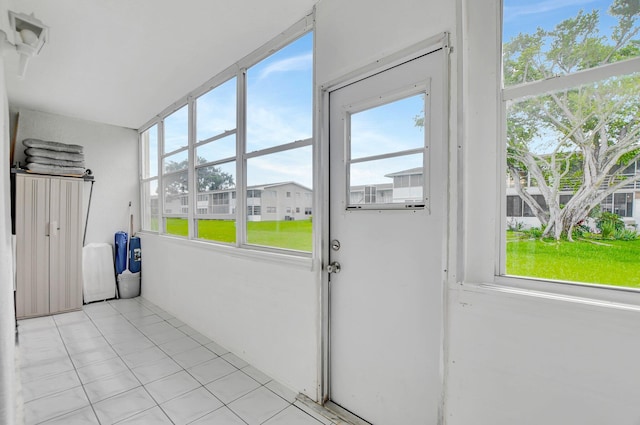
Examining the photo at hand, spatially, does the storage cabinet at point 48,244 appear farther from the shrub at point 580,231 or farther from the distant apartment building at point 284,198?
the shrub at point 580,231

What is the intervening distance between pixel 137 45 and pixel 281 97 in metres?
1.33

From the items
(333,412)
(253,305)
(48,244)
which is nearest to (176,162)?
(48,244)

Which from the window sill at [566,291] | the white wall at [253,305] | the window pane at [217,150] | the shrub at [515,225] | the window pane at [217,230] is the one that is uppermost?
the window pane at [217,150]

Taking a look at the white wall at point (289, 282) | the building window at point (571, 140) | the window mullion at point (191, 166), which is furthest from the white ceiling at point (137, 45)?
the building window at point (571, 140)

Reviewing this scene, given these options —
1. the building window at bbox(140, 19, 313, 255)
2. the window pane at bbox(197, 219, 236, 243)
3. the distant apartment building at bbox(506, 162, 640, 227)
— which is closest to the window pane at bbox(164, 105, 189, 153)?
the building window at bbox(140, 19, 313, 255)

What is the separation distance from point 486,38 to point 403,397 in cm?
192

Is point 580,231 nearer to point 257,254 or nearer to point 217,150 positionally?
point 257,254

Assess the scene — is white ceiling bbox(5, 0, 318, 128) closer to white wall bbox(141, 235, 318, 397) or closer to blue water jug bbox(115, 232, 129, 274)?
white wall bbox(141, 235, 318, 397)

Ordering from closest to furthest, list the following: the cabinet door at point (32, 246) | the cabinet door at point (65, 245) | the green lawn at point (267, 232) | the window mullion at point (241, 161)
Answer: the green lawn at point (267, 232), the window mullion at point (241, 161), the cabinet door at point (32, 246), the cabinet door at point (65, 245)

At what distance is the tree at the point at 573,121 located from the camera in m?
1.08

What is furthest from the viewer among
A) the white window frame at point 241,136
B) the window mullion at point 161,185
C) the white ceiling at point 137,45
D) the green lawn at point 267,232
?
the window mullion at point 161,185

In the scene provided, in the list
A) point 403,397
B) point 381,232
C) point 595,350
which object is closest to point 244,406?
point 403,397

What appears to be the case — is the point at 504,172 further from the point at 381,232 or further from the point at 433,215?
the point at 381,232

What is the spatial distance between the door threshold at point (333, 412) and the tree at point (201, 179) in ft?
6.65
